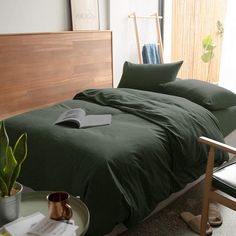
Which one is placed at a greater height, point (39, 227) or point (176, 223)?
point (39, 227)

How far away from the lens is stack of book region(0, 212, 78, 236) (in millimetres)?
1074

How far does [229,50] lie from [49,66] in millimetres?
2239

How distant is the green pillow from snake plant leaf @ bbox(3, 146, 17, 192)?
6.71ft

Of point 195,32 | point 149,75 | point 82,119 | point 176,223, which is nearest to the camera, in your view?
point 176,223

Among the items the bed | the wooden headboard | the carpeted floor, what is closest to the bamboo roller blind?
the wooden headboard

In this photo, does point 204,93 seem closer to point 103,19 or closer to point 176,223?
point 176,223

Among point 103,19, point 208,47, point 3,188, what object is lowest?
point 3,188

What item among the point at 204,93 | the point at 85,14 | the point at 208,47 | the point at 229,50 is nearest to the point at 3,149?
the point at 204,93

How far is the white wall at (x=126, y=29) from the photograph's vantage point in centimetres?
429

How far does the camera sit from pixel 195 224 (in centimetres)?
188

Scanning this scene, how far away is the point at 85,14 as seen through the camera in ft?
12.5

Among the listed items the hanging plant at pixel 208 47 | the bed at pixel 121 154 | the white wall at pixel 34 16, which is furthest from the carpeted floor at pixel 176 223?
the hanging plant at pixel 208 47

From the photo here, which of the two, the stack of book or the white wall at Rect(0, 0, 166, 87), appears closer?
the stack of book

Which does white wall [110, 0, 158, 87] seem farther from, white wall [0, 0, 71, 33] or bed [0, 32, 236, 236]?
bed [0, 32, 236, 236]
